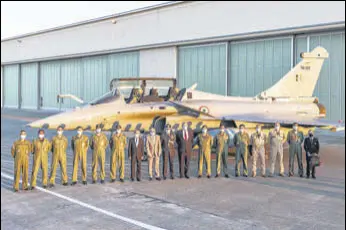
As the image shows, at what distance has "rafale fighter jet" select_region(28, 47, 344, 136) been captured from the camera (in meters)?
12.1

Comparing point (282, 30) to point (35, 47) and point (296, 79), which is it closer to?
point (296, 79)

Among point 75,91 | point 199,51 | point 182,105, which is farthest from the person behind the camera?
point 75,91

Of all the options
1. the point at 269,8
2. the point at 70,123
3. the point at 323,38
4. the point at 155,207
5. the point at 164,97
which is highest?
the point at 269,8

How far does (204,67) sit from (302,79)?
37.2ft

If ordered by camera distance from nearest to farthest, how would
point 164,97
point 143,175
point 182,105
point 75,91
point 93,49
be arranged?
point 143,175, point 182,105, point 164,97, point 93,49, point 75,91

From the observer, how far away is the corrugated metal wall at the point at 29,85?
1666 inches

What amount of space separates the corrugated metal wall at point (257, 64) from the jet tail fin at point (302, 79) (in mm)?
6295

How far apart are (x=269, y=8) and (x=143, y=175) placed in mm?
14747

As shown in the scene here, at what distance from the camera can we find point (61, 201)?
7.43 metres

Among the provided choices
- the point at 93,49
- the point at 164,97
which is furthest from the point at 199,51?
the point at 164,97

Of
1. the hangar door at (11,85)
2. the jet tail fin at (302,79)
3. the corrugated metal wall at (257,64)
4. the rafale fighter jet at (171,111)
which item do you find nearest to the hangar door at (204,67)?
the corrugated metal wall at (257,64)

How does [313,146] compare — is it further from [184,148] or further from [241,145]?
[184,148]

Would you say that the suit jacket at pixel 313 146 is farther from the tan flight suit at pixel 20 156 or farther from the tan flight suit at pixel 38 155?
the tan flight suit at pixel 20 156

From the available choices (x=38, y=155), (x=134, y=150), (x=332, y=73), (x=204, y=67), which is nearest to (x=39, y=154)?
(x=38, y=155)
